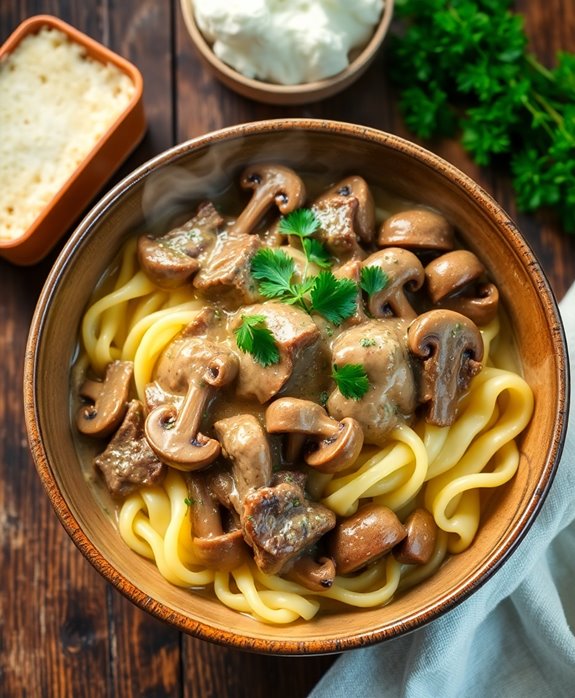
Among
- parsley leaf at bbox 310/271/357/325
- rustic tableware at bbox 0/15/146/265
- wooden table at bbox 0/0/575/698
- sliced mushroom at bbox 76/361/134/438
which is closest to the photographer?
parsley leaf at bbox 310/271/357/325

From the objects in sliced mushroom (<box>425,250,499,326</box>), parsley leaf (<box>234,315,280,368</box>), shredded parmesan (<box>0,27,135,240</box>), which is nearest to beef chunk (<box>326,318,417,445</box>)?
parsley leaf (<box>234,315,280,368</box>)

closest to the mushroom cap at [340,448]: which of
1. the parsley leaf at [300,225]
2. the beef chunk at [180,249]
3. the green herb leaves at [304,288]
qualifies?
the green herb leaves at [304,288]

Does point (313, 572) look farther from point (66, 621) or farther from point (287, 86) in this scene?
point (287, 86)

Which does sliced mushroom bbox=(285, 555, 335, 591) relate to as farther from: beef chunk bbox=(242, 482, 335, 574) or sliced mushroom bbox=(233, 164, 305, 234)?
sliced mushroom bbox=(233, 164, 305, 234)

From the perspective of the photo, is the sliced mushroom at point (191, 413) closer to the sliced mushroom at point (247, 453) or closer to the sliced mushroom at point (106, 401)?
the sliced mushroom at point (247, 453)

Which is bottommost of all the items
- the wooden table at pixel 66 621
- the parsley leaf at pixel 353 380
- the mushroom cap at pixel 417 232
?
the wooden table at pixel 66 621

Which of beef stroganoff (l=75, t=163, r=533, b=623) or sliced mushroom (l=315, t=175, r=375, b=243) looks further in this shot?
sliced mushroom (l=315, t=175, r=375, b=243)

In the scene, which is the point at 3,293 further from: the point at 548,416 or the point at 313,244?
the point at 548,416
